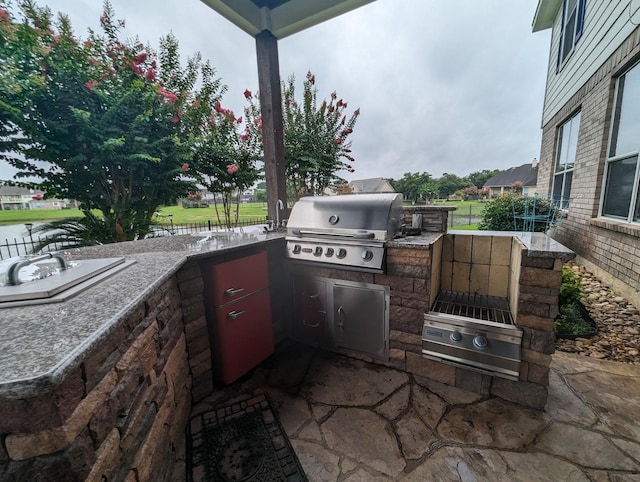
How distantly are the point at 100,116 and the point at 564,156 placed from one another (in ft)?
25.3

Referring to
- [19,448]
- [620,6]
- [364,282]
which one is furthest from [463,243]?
[620,6]

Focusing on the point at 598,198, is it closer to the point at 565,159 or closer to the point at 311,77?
the point at 565,159

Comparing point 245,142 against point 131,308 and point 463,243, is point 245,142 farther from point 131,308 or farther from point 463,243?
point 131,308

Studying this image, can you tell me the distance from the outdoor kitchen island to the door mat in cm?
13

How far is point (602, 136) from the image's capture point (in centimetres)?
348

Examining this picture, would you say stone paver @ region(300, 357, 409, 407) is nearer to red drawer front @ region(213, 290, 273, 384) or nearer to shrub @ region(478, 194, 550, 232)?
red drawer front @ region(213, 290, 273, 384)

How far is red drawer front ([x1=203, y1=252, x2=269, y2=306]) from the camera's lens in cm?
191

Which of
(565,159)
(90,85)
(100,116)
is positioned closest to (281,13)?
(90,85)

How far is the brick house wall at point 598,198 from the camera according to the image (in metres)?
2.89

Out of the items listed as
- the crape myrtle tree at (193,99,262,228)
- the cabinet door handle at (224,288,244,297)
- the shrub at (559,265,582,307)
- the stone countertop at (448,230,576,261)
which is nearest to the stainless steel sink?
the cabinet door handle at (224,288,244,297)

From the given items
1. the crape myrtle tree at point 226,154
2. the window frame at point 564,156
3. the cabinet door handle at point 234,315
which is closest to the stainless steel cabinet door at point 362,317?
the cabinet door handle at point 234,315

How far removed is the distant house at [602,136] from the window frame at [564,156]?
0.07 feet

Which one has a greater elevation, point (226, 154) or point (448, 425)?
point (226, 154)

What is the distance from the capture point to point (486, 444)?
1.55m
